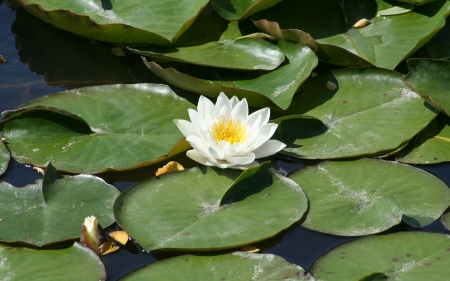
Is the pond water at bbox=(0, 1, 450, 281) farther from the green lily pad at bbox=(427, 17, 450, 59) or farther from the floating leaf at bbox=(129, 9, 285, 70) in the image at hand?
the green lily pad at bbox=(427, 17, 450, 59)

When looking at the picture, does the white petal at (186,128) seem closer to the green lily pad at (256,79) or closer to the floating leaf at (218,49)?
the green lily pad at (256,79)

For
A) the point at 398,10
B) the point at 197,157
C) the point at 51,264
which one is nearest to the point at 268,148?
the point at 197,157

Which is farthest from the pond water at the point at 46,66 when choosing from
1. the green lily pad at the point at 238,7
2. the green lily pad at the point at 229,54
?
the green lily pad at the point at 238,7

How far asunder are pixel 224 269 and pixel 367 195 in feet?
2.24

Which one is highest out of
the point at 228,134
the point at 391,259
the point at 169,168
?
the point at 228,134

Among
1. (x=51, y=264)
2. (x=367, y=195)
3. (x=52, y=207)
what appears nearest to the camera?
(x=51, y=264)

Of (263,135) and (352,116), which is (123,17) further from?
(352,116)

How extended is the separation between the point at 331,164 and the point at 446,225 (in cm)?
52

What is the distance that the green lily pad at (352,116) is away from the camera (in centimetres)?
252

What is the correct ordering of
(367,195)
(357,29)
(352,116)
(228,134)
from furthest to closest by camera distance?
(357,29), (352,116), (228,134), (367,195)

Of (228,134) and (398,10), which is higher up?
(398,10)

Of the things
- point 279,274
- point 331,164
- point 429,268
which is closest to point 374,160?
point 331,164

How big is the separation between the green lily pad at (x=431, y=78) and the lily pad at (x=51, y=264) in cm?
157

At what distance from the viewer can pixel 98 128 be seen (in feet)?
8.41
